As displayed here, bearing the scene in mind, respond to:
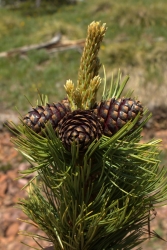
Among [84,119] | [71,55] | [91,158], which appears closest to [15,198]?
[91,158]

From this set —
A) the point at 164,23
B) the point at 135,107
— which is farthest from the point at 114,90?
the point at 164,23

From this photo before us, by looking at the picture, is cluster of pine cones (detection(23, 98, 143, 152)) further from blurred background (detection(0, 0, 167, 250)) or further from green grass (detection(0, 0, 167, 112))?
green grass (detection(0, 0, 167, 112))

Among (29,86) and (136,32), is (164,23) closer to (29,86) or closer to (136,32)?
(136,32)

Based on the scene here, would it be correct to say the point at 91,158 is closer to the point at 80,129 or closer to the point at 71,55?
the point at 80,129

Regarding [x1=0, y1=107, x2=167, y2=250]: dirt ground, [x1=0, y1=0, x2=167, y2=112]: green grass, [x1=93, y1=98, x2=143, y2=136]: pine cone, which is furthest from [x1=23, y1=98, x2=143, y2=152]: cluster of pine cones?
[x1=0, y1=0, x2=167, y2=112]: green grass

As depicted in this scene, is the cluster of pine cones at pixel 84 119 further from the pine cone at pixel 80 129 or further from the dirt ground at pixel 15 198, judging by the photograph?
→ the dirt ground at pixel 15 198

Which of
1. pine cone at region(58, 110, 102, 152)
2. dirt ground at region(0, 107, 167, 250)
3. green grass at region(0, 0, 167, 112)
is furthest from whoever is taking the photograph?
green grass at region(0, 0, 167, 112)
